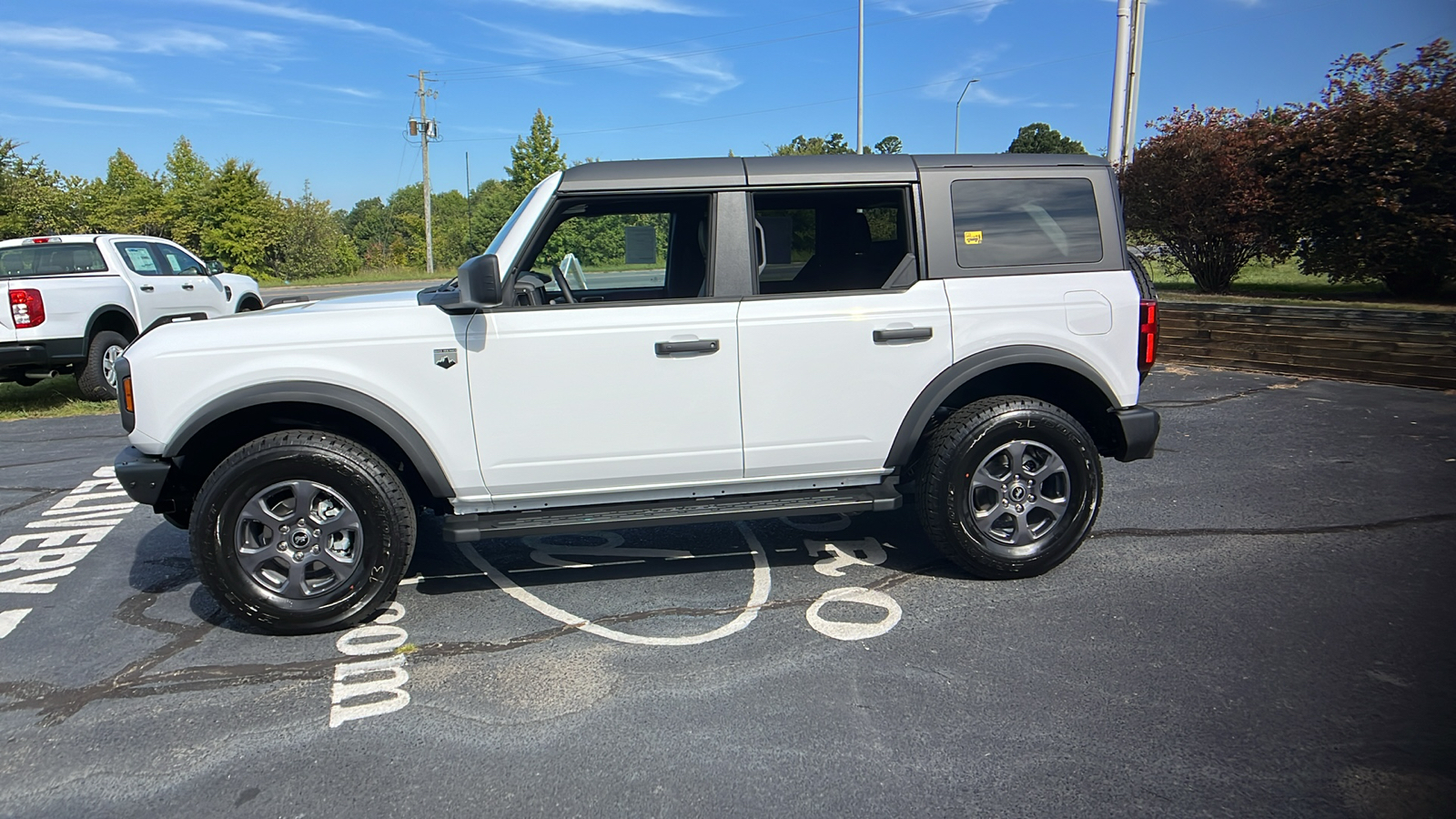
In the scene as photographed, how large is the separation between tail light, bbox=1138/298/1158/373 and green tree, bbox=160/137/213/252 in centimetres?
4504

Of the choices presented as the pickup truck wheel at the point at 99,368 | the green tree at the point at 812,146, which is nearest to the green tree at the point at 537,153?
the green tree at the point at 812,146

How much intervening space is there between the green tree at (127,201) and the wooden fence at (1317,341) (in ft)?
121

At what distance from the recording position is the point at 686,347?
3812mm

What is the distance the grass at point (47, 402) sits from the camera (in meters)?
9.29

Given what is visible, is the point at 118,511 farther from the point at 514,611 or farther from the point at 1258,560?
the point at 1258,560

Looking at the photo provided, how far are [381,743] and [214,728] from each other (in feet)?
2.06

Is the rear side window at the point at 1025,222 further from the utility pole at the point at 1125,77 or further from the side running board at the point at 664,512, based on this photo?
the utility pole at the point at 1125,77

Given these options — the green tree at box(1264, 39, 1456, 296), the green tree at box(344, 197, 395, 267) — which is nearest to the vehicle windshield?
the green tree at box(1264, 39, 1456, 296)

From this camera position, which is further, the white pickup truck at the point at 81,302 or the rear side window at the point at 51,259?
the rear side window at the point at 51,259

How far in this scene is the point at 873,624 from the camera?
376cm

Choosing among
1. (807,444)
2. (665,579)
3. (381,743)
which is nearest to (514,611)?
(665,579)

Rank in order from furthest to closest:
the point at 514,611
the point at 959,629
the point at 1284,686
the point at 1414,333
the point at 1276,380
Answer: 1. the point at 1276,380
2. the point at 1414,333
3. the point at 514,611
4. the point at 959,629
5. the point at 1284,686

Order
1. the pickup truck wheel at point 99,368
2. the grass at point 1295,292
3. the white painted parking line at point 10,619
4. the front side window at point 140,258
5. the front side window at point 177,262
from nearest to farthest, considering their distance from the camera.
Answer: the white painted parking line at point 10,619
the pickup truck wheel at point 99,368
the front side window at point 140,258
the grass at point 1295,292
the front side window at point 177,262

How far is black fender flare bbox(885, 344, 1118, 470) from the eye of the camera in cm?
402
